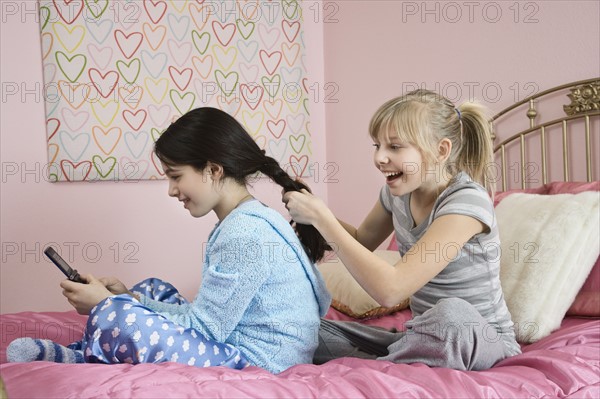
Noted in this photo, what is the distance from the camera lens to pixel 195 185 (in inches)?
60.2

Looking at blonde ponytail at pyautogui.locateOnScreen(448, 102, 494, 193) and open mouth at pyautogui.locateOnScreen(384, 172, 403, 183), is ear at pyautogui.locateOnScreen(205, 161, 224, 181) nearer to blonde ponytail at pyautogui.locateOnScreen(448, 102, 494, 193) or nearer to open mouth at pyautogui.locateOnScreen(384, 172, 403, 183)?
open mouth at pyautogui.locateOnScreen(384, 172, 403, 183)

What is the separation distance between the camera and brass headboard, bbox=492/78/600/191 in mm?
2273

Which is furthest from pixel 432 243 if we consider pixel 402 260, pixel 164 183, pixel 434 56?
pixel 164 183

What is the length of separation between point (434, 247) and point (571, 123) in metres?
1.24

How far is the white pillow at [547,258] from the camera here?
169cm

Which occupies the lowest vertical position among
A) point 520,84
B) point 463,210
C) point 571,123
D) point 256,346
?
point 256,346

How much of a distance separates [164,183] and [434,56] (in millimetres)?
1229

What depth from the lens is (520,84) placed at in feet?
8.21

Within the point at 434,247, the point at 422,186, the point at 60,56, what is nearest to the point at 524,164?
the point at 422,186

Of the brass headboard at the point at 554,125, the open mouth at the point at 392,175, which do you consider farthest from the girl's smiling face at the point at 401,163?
the brass headboard at the point at 554,125

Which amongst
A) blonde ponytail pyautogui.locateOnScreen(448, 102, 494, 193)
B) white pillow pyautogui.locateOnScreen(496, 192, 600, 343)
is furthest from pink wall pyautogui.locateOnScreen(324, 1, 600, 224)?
blonde ponytail pyautogui.locateOnScreen(448, 102, 494, 193)

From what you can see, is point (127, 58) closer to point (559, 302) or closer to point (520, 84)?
point (520, 84)

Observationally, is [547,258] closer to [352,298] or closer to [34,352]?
[352,298]

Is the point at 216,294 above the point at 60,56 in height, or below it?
below
